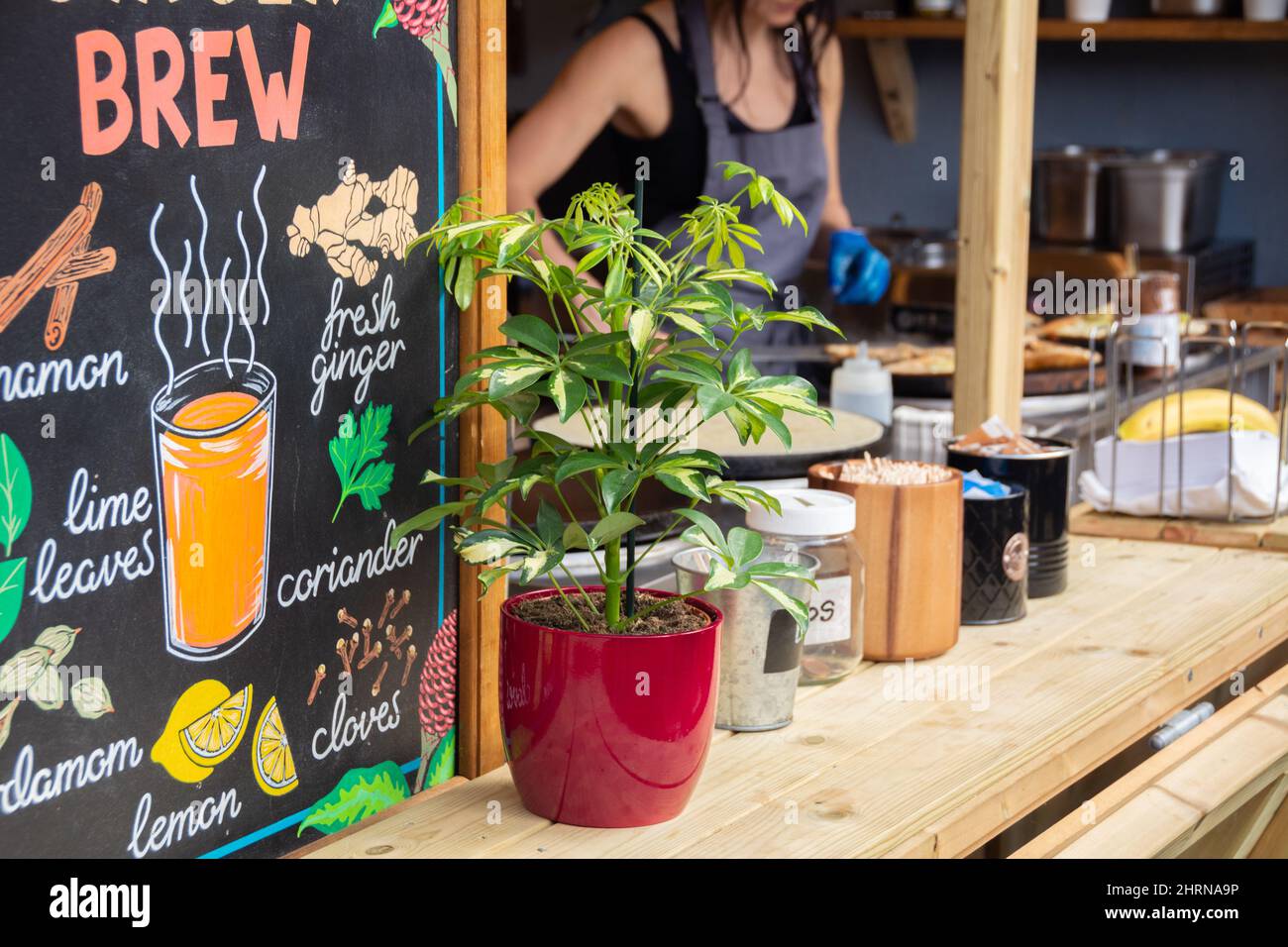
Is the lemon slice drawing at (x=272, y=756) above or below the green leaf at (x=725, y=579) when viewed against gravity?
below

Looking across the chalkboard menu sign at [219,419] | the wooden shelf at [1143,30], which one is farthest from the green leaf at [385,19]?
the wooden shelf at [1143,30]

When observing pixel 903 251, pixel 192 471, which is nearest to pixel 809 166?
pixel 903 251

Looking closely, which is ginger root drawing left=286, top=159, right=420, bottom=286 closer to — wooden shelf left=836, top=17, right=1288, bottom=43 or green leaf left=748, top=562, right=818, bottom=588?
green leaf left=748, top=562, right=818, bottom=588

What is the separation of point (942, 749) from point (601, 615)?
0.39m

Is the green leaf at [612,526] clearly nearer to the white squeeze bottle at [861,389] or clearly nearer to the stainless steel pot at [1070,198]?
the white squeeze bottle at [861,389]

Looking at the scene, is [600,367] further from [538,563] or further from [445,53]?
[445,53]

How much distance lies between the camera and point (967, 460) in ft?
6.05

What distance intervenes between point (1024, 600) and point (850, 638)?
0.34m

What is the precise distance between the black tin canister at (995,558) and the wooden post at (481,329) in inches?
25.3

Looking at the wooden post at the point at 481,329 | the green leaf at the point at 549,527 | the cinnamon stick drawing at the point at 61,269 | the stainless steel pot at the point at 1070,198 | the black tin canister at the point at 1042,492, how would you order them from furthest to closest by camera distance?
the stainless steel pot at the point at 1070,198 < the black tin canister at the point at 1042,492 < the wooden post at the point at 481,329 < the green leaf at the point at 549,527 < the cinnamon stick drawing at the point at 61,269

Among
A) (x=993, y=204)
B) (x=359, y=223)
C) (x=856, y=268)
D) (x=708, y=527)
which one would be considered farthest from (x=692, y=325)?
(x=856, y=268)

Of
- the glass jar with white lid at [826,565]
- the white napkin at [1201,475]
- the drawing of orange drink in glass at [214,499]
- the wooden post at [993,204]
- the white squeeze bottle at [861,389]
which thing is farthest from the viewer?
the white squeeze bottle at [861,389]

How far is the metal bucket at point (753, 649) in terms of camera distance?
1.35 metres
